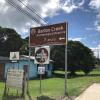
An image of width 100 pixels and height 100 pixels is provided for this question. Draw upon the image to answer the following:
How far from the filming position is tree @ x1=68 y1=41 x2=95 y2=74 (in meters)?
49.2

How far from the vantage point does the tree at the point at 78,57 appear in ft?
162

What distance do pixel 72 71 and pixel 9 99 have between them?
35.8 m

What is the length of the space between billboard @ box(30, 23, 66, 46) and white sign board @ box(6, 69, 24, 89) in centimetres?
295

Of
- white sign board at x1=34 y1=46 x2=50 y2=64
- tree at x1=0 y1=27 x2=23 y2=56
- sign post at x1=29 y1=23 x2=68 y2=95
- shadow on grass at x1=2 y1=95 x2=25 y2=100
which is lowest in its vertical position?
shadow on grass at x1=2 y1=95 x2=25 y2=100

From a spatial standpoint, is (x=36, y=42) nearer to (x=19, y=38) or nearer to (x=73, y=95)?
(x=73, y=95)

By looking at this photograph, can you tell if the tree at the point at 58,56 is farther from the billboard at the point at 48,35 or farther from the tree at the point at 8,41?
the billboard at the point at 48,35

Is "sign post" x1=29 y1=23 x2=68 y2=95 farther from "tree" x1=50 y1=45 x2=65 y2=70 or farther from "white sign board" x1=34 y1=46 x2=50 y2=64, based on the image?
"tree" x1=50 y1=45 x2=65 y2=70

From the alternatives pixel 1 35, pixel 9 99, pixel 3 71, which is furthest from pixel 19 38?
pixel 9 99

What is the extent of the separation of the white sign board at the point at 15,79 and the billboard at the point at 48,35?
2948 mm

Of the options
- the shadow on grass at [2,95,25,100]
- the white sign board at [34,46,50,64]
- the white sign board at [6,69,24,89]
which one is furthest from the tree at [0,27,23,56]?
the shadow on grass at [2,95,25,100]

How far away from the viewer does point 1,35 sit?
214 feet

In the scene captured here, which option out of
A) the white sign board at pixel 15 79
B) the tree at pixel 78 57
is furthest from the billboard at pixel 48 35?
the tree at pixel 78 57

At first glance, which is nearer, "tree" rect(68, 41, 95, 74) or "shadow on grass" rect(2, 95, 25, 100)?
"shadow on grass" rect(2, 95, 25, 100)

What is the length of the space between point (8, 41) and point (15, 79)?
157 feet
